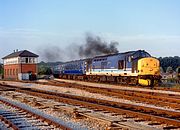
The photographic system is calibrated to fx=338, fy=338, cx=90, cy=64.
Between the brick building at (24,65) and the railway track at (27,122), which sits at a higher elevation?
the brick building at (24,65)

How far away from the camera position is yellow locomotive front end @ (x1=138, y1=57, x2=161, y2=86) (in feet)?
92.5

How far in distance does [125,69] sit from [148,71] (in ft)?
10.0

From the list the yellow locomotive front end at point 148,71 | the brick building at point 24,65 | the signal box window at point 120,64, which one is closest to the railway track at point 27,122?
the yellow locomotive front end at point 148,71

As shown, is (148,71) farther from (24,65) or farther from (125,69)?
(24,65)

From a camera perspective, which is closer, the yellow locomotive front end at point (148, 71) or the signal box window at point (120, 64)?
the yellow locomotive front end at point (148, 71)

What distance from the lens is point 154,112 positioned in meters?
12.9

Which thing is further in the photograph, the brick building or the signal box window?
the brick building

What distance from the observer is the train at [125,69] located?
28.5m

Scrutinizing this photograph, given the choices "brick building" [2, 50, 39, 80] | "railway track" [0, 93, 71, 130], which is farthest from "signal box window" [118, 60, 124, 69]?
"brick building" [2, 50, 39, 80]

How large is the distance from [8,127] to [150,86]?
19.5m

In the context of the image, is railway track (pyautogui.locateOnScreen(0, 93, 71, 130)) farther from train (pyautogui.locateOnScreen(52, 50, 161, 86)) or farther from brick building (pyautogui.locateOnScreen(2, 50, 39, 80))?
brick building (pyautogui.locateOnScreen(2, 50, 39, 80))

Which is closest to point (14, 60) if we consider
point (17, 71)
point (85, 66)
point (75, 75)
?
point (17, 71)

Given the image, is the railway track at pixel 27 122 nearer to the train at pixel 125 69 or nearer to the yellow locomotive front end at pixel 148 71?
the yellow locomotive front end at pixel 148 71

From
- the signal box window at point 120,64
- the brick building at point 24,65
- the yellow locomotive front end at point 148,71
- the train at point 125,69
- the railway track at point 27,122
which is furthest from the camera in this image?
the brick building at point 24,65
